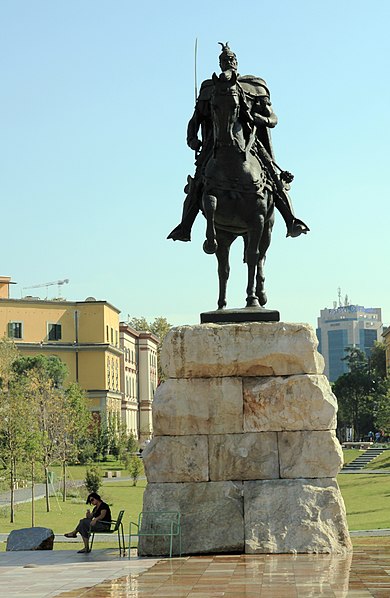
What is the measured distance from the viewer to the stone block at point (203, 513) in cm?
1370

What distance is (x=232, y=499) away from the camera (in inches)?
542

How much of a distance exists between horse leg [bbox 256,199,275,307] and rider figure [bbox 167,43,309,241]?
283 millimetres

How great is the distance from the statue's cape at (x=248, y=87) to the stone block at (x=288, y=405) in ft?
12.8

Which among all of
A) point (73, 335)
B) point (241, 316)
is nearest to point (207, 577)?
point (241, 316)

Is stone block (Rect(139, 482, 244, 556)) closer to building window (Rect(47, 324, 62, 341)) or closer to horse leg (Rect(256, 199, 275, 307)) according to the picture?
horse leg (Rect(256, 199, 275, 307))

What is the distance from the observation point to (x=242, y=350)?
1395 cm

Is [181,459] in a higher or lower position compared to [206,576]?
higher

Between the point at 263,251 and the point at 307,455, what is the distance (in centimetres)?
300

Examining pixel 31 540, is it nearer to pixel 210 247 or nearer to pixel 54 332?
pixel 210 247

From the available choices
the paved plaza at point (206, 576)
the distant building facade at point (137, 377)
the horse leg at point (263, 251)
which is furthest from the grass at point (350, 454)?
the paved plaza at point (206, 576)

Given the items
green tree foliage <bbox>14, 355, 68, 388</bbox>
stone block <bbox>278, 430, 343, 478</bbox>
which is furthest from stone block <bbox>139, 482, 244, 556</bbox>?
green tree foliage <bbox>14, 355, 68, 388</bbox>

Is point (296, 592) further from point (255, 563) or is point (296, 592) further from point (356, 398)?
point (356, 398)

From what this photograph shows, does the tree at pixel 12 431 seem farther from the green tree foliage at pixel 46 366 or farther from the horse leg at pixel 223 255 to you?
the green tree foliage at pixel 46 366

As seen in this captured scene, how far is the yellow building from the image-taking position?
97.2 metres
